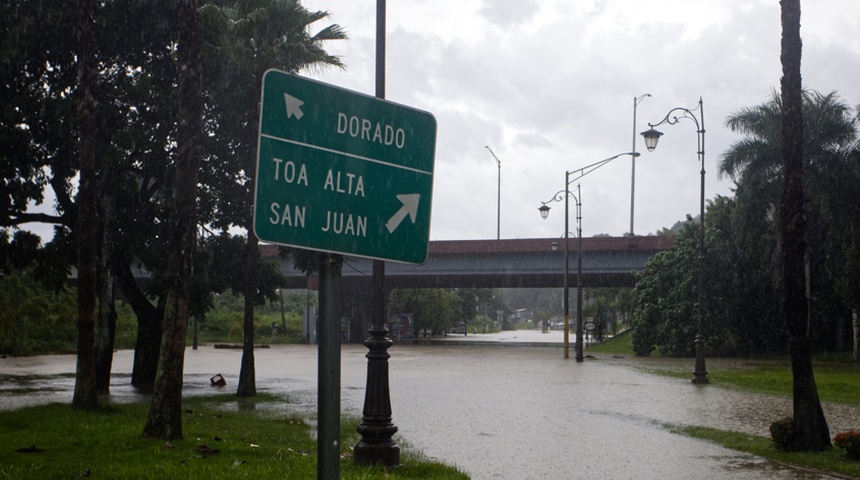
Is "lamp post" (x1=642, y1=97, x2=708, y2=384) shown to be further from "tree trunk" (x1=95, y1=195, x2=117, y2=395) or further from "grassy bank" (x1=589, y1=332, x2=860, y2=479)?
"tree trunk" (x1=95, y1=195, x2=117, y2=395)

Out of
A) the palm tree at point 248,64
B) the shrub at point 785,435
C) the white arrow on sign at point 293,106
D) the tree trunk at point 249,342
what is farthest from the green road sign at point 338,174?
the tree trunk at point 249,342

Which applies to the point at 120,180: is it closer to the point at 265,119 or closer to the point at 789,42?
the point at 789,42

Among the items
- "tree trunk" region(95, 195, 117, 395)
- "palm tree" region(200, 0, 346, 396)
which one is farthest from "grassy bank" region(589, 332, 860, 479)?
"tree trunk" region(95, 195, 117, 395)

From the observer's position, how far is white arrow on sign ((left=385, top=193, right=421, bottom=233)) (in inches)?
143

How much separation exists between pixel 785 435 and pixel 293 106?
407 inches

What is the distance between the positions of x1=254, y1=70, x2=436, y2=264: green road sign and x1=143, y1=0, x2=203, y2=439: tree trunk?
8750mm

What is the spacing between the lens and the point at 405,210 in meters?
3.70

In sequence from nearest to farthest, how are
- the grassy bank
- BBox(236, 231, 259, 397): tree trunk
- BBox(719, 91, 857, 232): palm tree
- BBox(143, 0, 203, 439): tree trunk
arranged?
the grassy bank, BBox(143, 0, 203, 439): tree trunk, BBox(236, 231, 259, 397): tree trunk, BBox(719, 91, 857, 232): palm tree

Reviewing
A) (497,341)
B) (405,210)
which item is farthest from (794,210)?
(497,341)

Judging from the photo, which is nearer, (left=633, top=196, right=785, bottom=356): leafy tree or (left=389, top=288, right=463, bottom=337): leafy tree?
(left=633, top=196, right=785, bottom=356): leafy tree

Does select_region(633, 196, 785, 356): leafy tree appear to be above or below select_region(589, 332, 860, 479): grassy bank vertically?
above

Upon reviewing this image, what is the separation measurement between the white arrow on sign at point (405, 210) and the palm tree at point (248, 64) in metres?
15.3

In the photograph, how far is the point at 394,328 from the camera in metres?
72.4

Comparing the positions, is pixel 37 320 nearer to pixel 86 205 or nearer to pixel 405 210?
pixel 86 205
